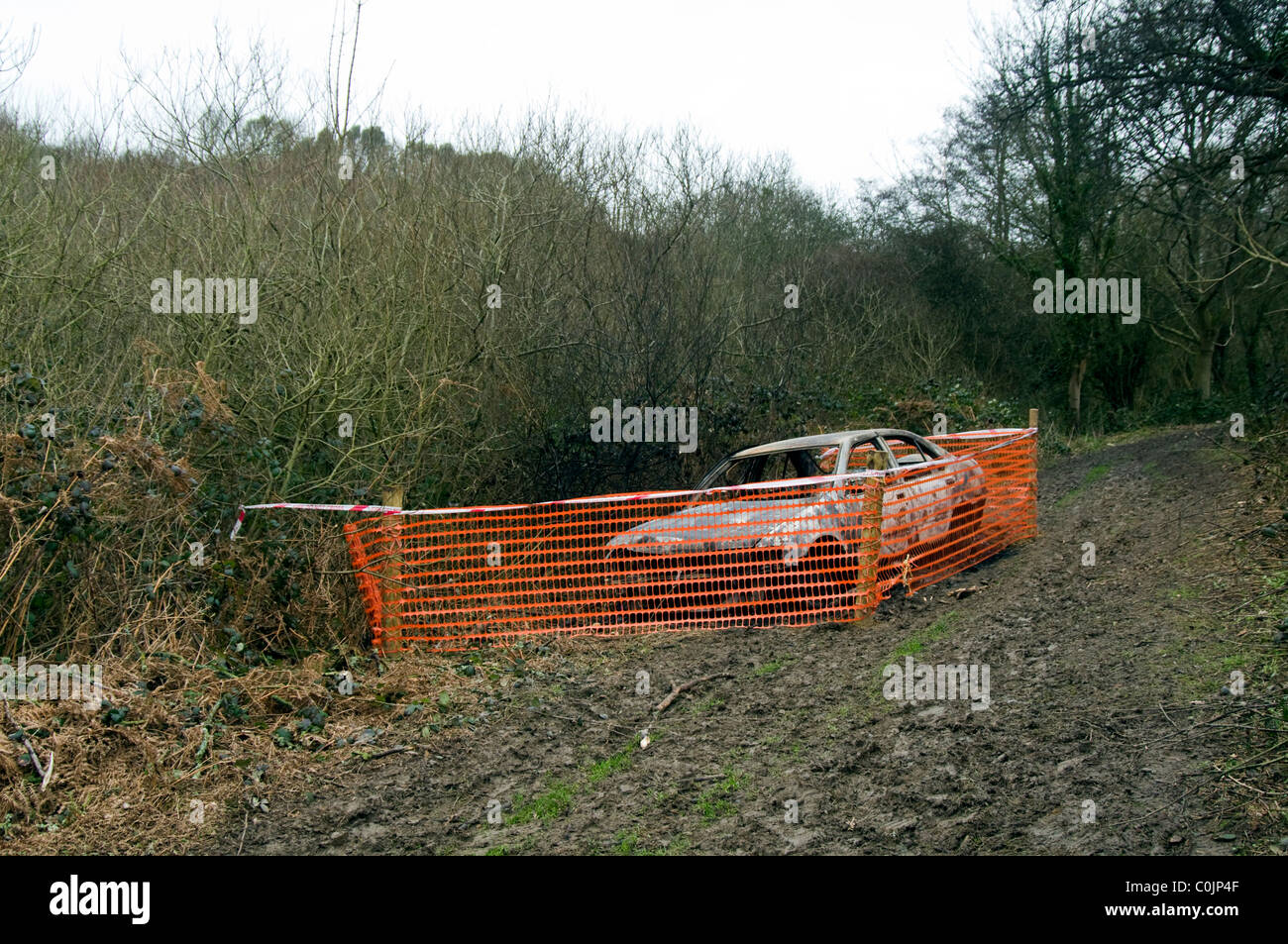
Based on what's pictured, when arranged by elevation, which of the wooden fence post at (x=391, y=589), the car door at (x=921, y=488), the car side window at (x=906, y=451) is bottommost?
the wooden fence post at (x=391, y=589)

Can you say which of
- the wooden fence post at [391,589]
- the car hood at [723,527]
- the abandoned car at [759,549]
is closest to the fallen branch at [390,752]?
the wooden fence post at [391,589]

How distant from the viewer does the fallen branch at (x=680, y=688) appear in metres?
6.68

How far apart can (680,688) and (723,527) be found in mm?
1993

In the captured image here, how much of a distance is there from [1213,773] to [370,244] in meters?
9.22

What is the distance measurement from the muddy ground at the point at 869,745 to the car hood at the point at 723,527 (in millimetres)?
774

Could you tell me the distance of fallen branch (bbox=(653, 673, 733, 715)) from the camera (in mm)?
6680

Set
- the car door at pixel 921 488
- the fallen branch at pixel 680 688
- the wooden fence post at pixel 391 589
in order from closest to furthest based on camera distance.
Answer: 1. the fallen branch at pixel 680 688
2. the wooden fence post at pixel 391 589
3. the car door at pixel 921 488

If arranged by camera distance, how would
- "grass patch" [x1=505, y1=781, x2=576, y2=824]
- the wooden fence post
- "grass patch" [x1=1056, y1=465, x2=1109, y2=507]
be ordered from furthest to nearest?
"grass patch" [x1=1056, y1=465, x2=1109, y2=507], the wooden fence post, "grass patch" [x1=505, y1=781, x2=576, y2=824]

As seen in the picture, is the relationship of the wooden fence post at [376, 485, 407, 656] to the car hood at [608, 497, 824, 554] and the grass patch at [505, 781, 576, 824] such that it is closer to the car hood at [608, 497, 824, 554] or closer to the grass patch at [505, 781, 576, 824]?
the car hood at [608, 497, 824, 554]

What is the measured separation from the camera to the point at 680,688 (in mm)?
6949

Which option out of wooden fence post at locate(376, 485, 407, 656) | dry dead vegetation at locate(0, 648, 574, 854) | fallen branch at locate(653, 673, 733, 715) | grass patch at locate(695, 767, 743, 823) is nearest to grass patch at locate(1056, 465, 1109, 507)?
fallen branch at locate(653, 673, 733, 715)

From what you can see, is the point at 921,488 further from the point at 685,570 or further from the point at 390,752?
the point at 390,752

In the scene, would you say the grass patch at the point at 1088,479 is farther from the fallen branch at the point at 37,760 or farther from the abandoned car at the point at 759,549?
the fallen branch at the point at 37,760

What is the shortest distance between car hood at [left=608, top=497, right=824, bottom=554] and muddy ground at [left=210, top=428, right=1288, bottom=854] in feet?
2.54
